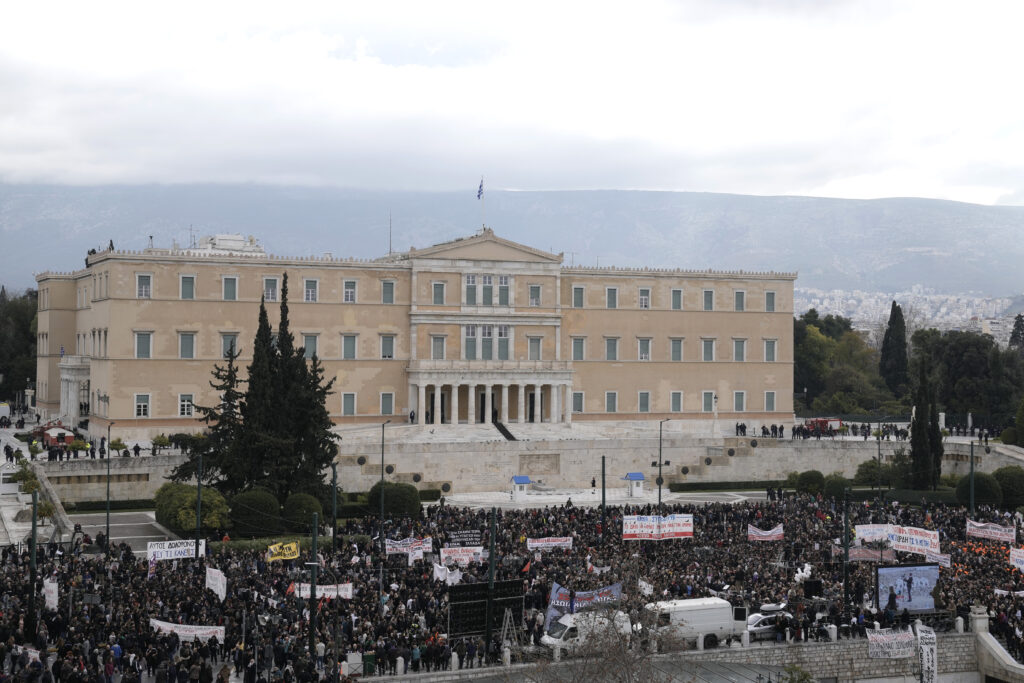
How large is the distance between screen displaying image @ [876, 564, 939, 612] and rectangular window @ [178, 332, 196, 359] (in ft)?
142

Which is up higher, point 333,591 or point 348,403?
point 348,403

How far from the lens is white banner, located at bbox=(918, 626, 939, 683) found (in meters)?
34.7

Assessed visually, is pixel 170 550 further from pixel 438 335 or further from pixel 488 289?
pixel 488 289

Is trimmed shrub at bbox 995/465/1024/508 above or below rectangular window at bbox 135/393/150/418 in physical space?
below

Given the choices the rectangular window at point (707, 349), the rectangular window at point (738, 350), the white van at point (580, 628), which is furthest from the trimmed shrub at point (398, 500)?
the rectangular window at point (738, 350)

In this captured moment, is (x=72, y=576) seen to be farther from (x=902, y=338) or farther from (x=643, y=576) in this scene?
(x=902, y=338)

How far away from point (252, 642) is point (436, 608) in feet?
18.4

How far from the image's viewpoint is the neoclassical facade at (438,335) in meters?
68.0

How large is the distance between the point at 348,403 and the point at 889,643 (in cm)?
4255

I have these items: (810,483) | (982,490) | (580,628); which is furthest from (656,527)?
(810,483)

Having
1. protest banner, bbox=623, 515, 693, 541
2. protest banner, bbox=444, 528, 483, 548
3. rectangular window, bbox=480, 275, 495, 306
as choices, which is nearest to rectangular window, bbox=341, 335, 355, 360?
rectangular window, bbox=480, 275, 495, 306

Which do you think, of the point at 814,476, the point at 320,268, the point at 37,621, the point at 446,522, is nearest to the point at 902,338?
the point at 814,476

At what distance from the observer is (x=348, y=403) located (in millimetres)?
71875

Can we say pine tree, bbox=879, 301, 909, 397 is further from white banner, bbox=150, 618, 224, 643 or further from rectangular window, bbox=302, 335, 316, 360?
white banner, bbox=150, 618, 224, 643
